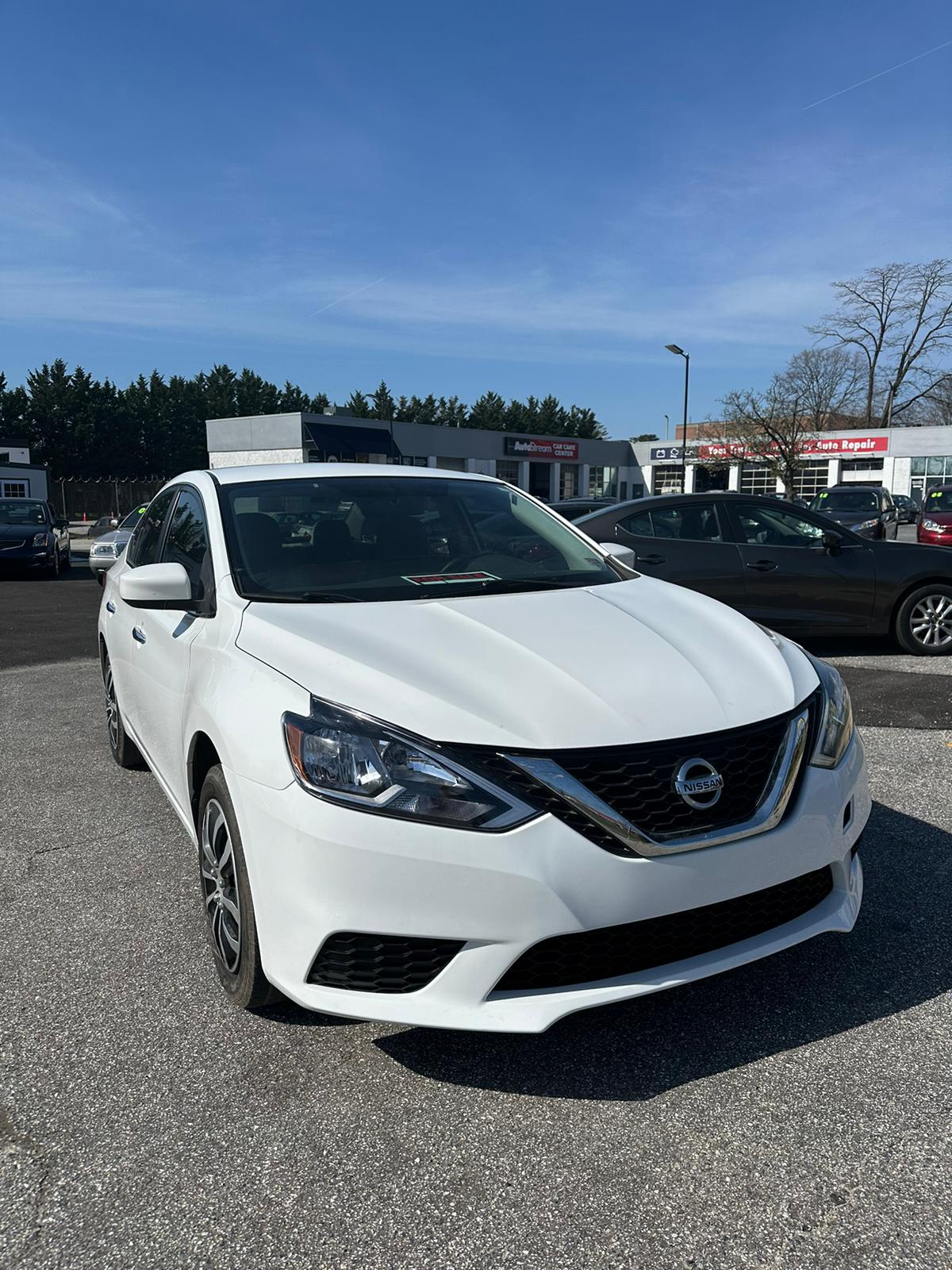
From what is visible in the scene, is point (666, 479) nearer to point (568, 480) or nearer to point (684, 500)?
point (568, 480)

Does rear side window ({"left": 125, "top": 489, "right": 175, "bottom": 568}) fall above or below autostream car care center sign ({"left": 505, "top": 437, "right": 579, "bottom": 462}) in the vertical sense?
below

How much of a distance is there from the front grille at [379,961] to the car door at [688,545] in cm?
651

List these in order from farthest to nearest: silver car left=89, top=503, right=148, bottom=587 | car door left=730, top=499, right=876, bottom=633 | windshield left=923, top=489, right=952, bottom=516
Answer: windshield left=923, top=489, right=952, bottom=516 < silver car left=89, top=503, right=148, bottom=587 < car door left=730, top=499, right=876, bottom=633

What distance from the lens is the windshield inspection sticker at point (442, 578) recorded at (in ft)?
10.9

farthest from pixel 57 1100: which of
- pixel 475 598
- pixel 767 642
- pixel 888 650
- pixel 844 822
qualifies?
pixel 888 650

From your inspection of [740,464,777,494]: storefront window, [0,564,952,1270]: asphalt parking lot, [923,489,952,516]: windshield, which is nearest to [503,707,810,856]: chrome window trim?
[0,564,952,1270]: asphalt parking lot

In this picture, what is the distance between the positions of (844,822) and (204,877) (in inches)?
74.7

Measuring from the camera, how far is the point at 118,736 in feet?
17.3

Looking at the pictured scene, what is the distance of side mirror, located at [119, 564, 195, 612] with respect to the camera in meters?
3.18

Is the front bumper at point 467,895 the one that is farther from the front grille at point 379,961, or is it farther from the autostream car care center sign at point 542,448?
the autostream car care center sign at point 542,448

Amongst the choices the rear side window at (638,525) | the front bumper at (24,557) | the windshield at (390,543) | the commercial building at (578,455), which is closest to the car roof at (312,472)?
the windshield at (390,543)

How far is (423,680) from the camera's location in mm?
2430

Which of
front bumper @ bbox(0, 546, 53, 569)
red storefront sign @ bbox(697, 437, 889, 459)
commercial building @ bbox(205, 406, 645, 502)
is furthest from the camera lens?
red storefront sign @ bbox(697, 437, 889, 459)

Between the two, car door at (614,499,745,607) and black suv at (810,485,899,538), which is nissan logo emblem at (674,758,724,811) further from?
black suv at (810,485,899,538)
